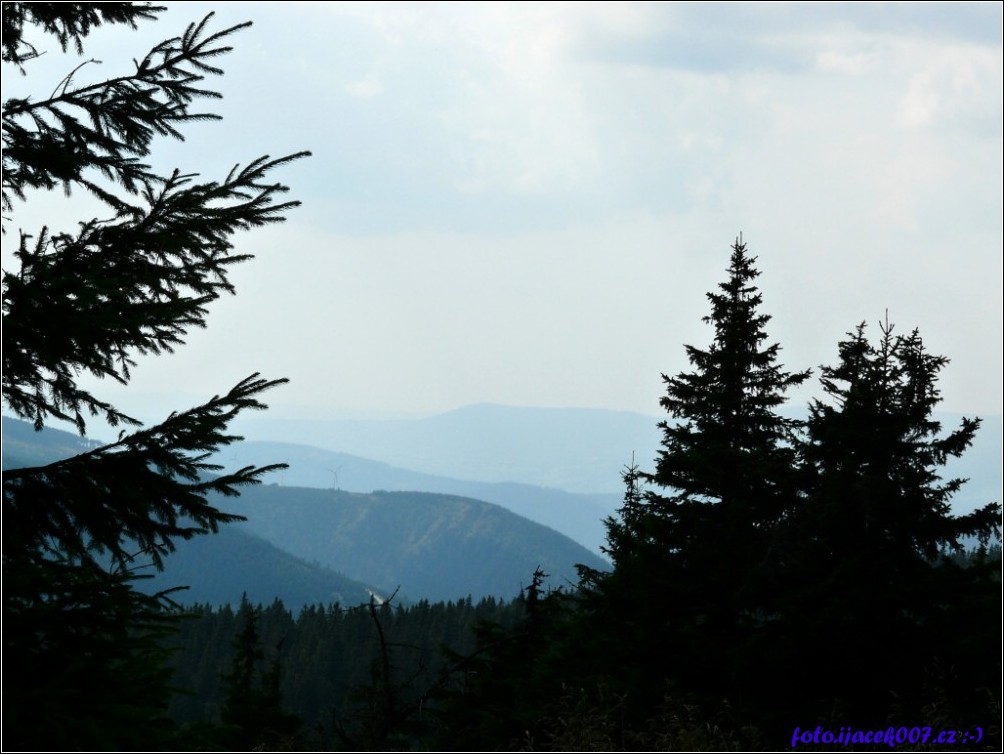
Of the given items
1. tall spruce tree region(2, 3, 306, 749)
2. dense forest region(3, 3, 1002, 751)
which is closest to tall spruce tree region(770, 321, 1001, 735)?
dense forest region(3, 3, 1002, 751)

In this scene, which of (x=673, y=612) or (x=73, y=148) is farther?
(x=673, y=612)

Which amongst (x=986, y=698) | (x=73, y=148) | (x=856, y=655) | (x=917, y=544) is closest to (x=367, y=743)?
(x=73, y=148)

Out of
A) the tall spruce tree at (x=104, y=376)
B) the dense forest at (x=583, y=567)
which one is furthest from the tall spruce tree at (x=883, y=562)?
the tall spruce tree at (x=104, y=376)

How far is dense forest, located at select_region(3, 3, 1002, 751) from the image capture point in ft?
22.3

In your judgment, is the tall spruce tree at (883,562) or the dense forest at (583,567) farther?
the tall spruce tree at (883,562)

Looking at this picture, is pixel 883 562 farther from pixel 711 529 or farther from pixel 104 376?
pixel 104 376

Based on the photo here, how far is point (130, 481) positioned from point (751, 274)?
20.1 meters

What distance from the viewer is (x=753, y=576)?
19234 mm

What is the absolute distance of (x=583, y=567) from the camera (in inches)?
1050

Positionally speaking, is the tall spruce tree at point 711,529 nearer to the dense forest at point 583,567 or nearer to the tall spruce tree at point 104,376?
the dense forest at point 583,567

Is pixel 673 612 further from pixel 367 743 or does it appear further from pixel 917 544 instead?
pixel 367 743

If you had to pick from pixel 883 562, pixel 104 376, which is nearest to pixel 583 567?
pixel 883 562

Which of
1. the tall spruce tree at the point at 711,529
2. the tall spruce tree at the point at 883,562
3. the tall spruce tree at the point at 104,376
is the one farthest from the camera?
the tall spruce tree at the point at 711,529

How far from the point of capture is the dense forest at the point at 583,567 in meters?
6.80
